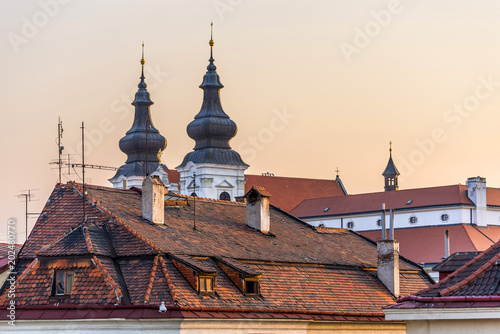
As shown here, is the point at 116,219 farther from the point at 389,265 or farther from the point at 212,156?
the point at 212,156

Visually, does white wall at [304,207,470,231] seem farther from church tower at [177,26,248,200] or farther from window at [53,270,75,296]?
window at [53,270,75,296]

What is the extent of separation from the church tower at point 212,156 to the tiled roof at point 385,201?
941cm

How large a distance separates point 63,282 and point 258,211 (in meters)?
11.0

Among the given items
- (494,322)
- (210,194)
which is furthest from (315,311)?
(210,194)

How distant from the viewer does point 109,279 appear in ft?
111

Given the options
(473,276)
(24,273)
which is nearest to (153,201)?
(24,273)

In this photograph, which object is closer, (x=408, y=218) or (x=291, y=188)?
(x=408, y=218)

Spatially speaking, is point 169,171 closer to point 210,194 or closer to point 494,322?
point 210,194

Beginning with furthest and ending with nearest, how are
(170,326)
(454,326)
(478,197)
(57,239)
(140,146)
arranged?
(140,146) < (478,197) < (57,239) < (170,326) < (454,326)

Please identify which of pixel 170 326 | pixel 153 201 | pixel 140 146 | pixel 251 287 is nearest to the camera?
pixel 170 326

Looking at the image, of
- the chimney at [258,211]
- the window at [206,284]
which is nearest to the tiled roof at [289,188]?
the chimney at [258,211]

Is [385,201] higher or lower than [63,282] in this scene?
higher

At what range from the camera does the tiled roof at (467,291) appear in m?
21.0

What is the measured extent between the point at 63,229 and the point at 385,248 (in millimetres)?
13806
